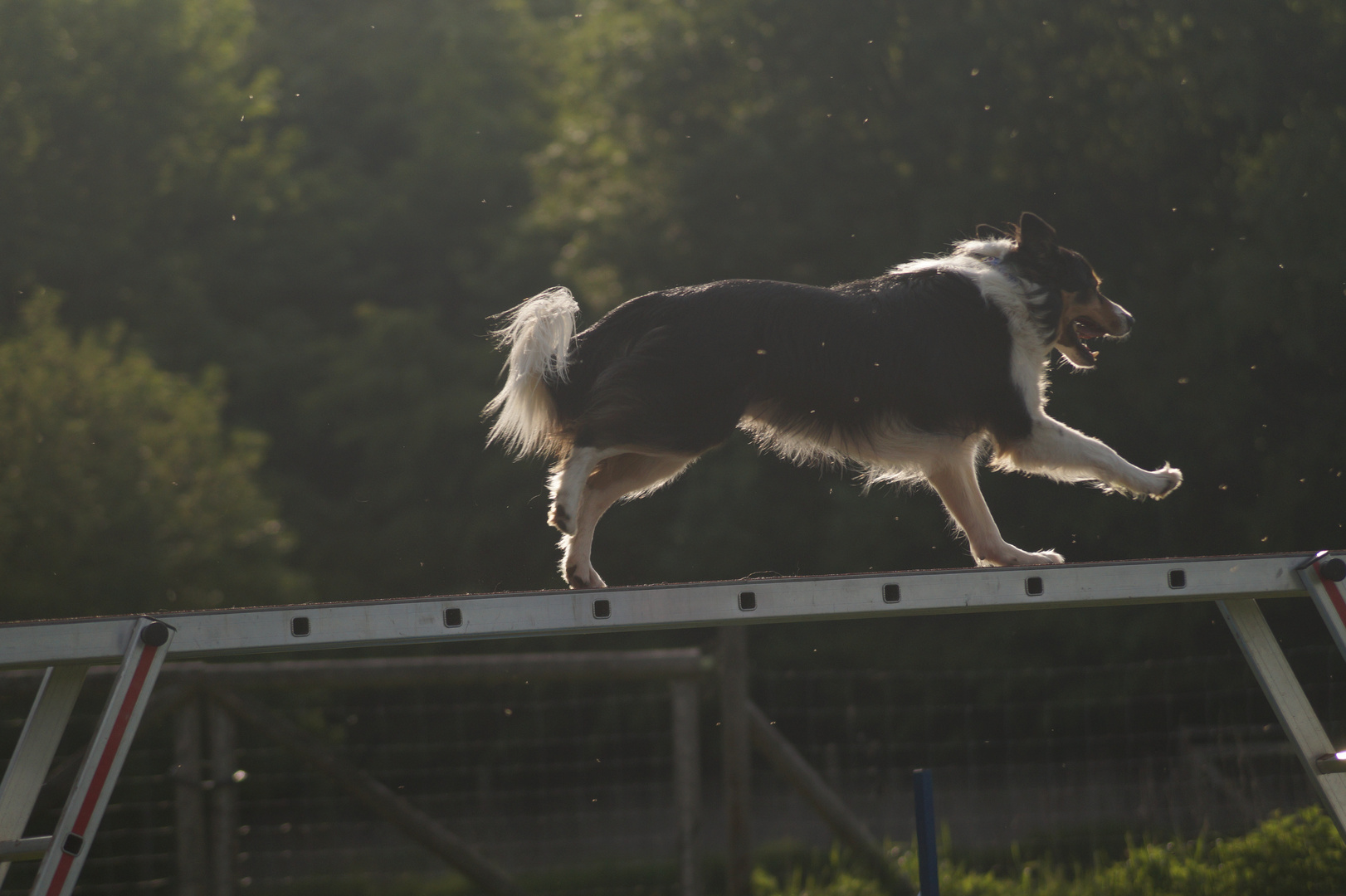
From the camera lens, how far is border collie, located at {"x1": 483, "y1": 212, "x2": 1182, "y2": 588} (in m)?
3.98

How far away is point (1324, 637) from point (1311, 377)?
2.10 metres

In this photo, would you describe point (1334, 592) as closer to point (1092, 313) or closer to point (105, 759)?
point (1092, 313)

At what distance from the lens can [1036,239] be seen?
4379 millimetres

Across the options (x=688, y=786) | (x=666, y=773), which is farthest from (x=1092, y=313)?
(x=666, y=773)

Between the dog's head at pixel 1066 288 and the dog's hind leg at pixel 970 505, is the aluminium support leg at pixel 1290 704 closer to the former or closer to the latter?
the dog's hind leg at pixel 970 505

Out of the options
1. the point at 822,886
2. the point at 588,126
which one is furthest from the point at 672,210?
the point at 822,886

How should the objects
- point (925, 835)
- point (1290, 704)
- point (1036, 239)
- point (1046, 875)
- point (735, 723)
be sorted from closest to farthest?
point (925, 835) → point (1290, 704) → point (1036, 239) → point (735, 723) → point (1046, 875)

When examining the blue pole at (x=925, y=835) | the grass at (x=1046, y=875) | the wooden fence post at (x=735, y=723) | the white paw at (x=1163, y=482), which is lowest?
the blue pole at (x=925, y=835)

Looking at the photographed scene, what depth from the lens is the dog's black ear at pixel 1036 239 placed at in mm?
4367

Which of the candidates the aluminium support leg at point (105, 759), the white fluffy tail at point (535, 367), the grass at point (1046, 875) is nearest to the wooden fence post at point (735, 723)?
the grass at point (1046, 875)

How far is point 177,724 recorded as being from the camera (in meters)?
4.36

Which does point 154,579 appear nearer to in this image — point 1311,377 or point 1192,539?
point 1192,539

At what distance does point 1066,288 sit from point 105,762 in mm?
3385

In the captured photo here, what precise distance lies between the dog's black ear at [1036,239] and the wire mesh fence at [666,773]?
2.00m
